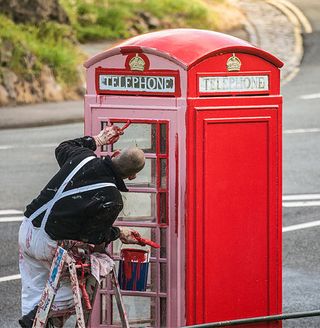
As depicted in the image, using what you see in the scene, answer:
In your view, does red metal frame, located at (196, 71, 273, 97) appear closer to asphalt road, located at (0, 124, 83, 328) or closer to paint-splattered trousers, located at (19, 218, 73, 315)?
paint-splattered trousers, located at (19, 218, 73, 315)

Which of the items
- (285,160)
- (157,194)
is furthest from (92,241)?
(285,160)

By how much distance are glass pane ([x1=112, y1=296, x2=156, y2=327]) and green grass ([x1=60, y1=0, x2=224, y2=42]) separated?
20.0 metres

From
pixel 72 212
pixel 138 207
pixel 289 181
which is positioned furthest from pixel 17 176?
pixel 72 212

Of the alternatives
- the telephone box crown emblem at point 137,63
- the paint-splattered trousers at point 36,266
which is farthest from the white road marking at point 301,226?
the paint-splattered trousers at point 36,266

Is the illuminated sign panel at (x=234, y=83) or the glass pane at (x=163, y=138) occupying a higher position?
the illuminated sign panel at (x=234, y=83)

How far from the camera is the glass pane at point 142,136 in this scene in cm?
834

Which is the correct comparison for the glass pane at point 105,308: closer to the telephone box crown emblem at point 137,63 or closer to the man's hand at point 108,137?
the man's hand at point 108,137

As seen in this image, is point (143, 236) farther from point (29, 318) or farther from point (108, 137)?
point (29, 318)

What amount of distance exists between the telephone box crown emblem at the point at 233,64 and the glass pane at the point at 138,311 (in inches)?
64.8

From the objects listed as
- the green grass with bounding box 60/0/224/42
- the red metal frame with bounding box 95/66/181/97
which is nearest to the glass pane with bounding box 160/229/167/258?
the red metal frame with bounding box 95/66/181/97

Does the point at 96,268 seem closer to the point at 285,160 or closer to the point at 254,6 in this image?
the point at 285,160

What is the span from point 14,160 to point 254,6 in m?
17.0

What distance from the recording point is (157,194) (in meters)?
8.29

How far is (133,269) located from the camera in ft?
27.4
